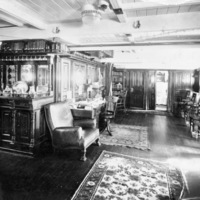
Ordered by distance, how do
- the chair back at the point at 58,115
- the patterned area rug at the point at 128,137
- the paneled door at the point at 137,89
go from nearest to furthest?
1. the chair back at the point at 58,115
2. the patterned area rug at the point at 128,137
3. the paneled door at the point at 137,89

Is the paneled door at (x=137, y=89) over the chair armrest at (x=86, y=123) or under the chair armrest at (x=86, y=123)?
over

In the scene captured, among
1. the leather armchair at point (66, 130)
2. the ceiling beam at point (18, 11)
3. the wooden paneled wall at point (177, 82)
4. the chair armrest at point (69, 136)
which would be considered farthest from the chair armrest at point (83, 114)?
the wooden paneled wall at point (177, 82)

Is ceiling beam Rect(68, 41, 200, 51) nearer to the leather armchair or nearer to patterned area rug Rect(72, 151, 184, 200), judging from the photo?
the leather armchair

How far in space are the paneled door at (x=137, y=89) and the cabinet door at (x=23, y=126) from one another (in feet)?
24.0

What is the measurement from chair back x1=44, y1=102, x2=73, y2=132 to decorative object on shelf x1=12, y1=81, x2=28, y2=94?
1.02 metres

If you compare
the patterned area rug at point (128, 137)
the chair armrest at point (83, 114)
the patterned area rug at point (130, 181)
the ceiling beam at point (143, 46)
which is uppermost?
the ceiling beam at point (143, 46)

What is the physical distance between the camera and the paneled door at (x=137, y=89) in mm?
10046

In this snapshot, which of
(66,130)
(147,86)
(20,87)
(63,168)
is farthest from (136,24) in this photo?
(147,86)

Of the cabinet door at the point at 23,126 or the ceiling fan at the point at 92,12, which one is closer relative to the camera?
the ceiling fan at the point at 92,12

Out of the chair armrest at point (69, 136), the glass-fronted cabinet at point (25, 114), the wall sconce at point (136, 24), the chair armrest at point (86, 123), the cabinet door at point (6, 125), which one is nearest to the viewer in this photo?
the wall sconce at point (136, 24)

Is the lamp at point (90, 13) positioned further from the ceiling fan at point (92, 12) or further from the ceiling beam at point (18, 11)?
the ceiling beam at point (18, 11)

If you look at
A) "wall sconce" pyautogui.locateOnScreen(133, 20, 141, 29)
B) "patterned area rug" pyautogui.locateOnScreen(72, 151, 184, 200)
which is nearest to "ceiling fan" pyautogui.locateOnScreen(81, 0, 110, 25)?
"wall sconce" pyautogui.locateOnScreen(133, 20, 141, 29)

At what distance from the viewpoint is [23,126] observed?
12.4ft

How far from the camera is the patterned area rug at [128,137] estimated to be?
4434 mm
